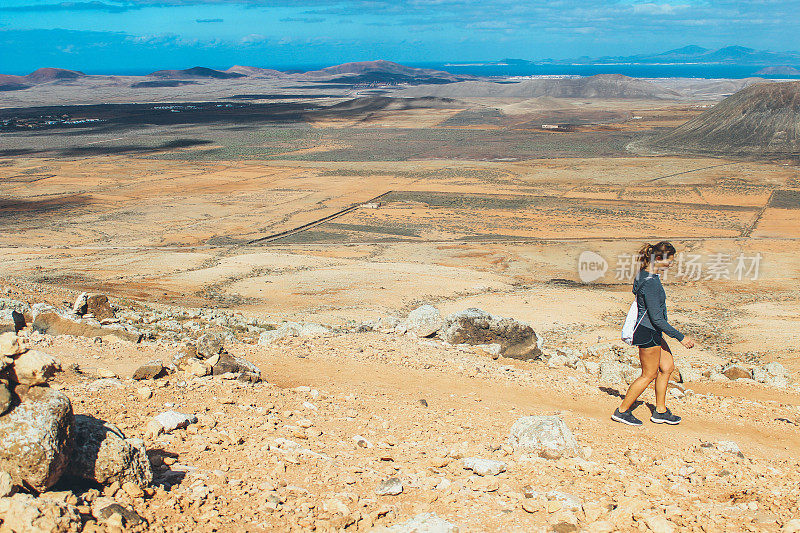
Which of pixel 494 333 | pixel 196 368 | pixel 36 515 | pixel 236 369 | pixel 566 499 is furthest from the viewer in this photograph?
pixel 494 333

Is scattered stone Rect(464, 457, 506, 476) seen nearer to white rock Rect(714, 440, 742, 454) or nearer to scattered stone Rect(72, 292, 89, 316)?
white rock Rect(714, 440, 742, 454)

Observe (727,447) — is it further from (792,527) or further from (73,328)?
(73,328)

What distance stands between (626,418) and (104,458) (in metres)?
3.83

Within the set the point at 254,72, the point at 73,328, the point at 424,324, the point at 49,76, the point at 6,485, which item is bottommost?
the point at 424,324

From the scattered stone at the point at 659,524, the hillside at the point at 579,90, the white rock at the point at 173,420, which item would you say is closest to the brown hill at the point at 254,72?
the hillside at the point at 579,90

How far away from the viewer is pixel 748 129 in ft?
151

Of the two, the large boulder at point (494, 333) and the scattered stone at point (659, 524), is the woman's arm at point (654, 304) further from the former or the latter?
the large boulder at point (494, 333)

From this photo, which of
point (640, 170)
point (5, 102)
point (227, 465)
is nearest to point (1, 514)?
point (227, 465)

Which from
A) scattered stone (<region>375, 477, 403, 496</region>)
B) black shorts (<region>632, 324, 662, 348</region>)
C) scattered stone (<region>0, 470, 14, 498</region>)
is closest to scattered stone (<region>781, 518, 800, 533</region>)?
black shorts (<region>632, 324, 662, 348</region>)

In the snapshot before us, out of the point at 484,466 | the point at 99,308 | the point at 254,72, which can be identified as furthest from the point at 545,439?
the point at 254,72

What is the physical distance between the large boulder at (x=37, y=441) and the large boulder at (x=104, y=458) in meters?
0.11

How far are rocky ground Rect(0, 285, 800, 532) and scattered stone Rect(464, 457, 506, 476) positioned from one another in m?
0.01

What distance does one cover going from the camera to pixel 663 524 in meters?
3.63

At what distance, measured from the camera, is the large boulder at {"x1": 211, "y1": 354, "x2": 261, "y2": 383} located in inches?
229
